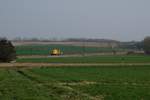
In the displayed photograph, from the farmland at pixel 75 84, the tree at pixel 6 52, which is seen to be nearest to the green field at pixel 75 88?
the farmland at pixel 75 84

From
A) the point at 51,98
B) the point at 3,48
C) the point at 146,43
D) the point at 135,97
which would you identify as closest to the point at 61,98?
the point at 51,98

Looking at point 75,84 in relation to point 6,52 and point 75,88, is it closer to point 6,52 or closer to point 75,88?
point 75,88

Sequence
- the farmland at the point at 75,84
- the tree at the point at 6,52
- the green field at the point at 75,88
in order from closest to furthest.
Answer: the green field at the point at 75,88
the farmland at the point at 75,84
the tree at the point at 6,52

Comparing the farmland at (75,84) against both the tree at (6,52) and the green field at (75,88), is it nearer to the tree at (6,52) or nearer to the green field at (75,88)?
the green field at (75,88)

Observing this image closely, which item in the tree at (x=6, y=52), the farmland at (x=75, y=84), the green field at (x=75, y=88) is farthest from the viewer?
the tree at (x=6, y=52)

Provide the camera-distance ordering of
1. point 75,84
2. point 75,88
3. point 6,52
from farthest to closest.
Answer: point 6,52 → point 75,84 → point 75,88

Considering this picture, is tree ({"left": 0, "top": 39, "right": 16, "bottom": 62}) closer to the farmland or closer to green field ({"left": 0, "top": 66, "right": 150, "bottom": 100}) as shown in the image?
the farmland

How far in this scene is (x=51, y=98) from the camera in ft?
61.6

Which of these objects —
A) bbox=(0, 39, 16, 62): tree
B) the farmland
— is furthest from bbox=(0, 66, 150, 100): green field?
bbox=(0, 39, 16, 62): tree

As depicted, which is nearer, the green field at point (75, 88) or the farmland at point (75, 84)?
the green field at point (75, 88)

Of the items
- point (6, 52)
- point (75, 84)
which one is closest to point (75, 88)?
point (75, 84)

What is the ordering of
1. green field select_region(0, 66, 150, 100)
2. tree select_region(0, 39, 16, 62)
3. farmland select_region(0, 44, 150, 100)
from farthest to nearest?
tree select_region(0, 39, 16, 62) → farmland select_region(0, 44, 150, 100) → green field select_region(0, 66, 150, 100)

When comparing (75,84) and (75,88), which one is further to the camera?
(75,84)

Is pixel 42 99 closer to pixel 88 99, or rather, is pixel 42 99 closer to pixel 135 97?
pixel 88 99
